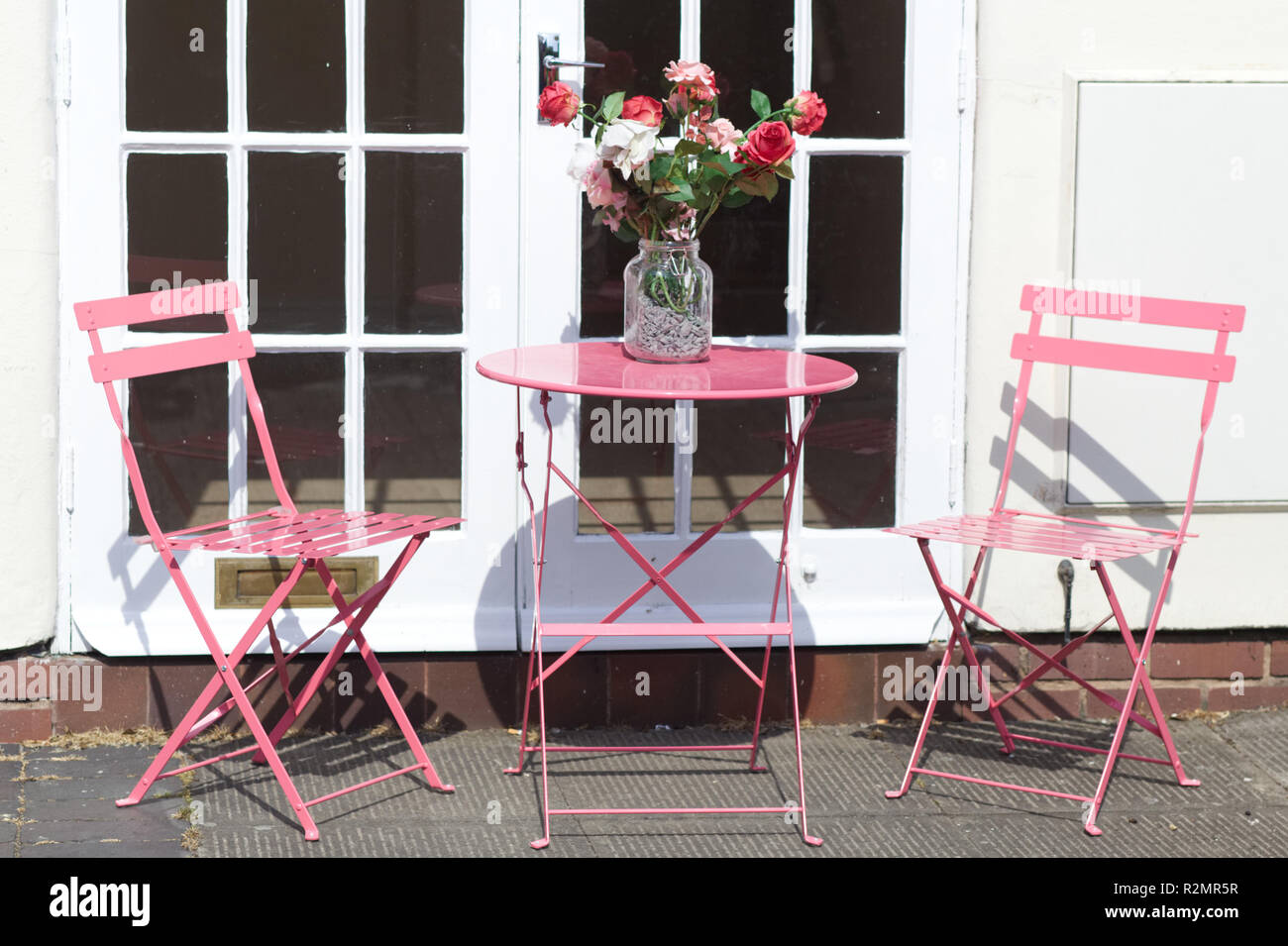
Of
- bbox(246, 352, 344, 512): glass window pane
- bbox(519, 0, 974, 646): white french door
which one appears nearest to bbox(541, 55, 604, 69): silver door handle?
bbox(519, 0, 974, 646): white french door

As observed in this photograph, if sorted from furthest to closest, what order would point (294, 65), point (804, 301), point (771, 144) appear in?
point (804, 301) < point (294, 65) < point (771, 144)

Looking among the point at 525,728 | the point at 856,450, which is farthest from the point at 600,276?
the point at 525,728

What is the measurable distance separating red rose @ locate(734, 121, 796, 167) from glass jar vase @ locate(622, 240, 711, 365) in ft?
0.91

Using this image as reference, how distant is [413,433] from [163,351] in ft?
2.29

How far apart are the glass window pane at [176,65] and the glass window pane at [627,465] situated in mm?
1235

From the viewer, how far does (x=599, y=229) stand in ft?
14.0

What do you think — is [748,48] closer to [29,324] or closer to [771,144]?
[771,144]

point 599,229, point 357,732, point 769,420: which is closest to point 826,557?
point 769,420

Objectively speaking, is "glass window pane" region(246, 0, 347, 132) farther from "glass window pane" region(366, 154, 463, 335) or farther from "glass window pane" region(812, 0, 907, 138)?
"glass window pane" region(812, 0, 907, 138)

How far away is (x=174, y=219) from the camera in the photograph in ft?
13.7

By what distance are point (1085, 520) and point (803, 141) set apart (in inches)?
50.1

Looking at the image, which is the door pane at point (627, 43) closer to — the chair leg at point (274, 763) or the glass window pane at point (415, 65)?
the glass window pane at point (415, 65)

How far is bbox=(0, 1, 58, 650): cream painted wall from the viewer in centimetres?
404
